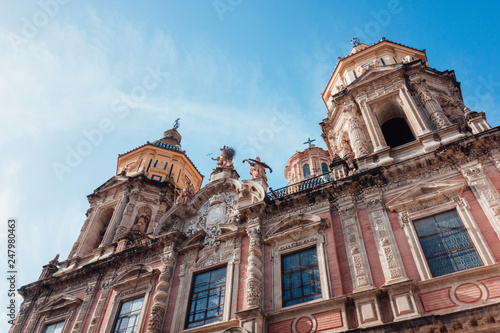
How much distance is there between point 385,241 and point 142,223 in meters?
15.2

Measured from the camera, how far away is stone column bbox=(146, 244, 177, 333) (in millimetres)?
14025

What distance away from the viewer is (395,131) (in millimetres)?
19844

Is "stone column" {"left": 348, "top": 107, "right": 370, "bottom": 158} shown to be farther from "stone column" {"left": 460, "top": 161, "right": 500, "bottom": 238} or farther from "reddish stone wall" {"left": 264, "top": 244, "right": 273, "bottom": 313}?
"reddish stone wall" {"left": 264, "top": 244, "right": 273, "bottom": 313}

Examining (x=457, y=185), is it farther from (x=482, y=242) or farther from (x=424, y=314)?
(x=424, y=314)

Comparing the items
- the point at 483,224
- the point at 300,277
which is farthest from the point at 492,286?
the point at 300,277

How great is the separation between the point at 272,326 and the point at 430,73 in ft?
46.8

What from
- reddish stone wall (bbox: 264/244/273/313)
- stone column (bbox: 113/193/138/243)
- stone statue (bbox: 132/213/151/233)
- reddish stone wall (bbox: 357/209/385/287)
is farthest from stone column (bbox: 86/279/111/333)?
reddish stone wall (bbox: 357/209/385/287)

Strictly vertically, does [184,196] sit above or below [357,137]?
below

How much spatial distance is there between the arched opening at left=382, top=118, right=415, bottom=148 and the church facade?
66 mm

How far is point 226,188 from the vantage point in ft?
61.8

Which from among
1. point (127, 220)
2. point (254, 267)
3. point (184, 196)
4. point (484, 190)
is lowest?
point (254, 267)

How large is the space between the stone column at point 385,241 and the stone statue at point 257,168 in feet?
17.9

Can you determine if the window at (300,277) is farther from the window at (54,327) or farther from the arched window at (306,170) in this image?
the arched window at (306,170)

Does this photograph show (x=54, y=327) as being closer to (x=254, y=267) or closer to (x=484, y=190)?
(x=254, y=267)
